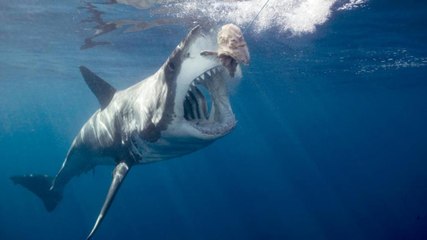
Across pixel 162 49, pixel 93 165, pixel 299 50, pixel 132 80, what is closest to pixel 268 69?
pixel 299 50

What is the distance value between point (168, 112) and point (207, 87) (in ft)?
2.31

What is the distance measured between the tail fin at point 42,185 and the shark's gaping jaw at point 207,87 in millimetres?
10379

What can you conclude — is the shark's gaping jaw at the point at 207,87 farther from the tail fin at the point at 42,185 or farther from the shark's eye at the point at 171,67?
the tail fin at the point at 42,185

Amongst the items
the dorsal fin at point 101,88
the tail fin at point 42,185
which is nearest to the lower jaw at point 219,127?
the dorsal fin at point 101,88

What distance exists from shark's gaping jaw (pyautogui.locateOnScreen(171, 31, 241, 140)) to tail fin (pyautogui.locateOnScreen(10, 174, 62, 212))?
10.4m

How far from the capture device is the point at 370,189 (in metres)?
44.3

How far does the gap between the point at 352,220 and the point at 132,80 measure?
26019 millimetres

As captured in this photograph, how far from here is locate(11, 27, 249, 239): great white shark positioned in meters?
4.54

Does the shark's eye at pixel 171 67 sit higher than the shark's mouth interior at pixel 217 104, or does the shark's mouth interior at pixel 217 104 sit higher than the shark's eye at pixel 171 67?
the shark's eye at pixel 171 67

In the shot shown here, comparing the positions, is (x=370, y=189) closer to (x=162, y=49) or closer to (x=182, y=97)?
(x=162, y=49)

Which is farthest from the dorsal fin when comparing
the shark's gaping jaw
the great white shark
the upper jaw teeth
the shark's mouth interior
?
the upper jaw teeth

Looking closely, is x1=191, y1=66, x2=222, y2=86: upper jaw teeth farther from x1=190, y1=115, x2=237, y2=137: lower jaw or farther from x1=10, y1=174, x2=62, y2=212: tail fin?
x1=10, y1=174, x2=62, y2=212: tail fin

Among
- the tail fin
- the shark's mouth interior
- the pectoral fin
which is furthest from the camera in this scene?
the tail fin

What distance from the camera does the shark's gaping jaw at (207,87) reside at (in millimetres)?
4410
